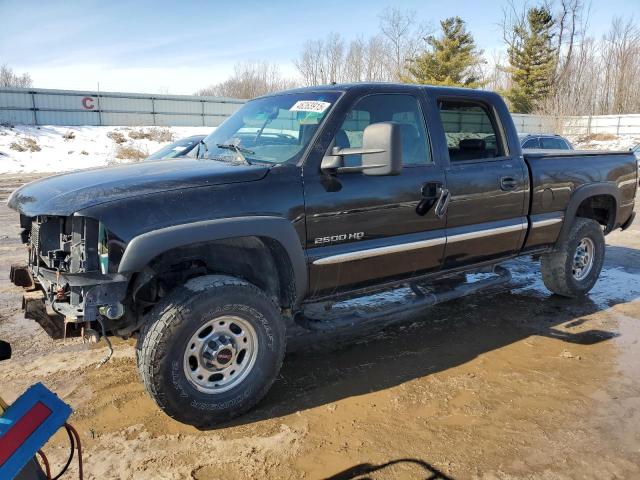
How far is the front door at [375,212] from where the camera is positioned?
11.2 ft

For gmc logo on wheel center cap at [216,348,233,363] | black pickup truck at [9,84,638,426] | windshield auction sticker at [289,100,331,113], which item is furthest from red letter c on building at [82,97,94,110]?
gmc logo on wheel center cap at [216,348,233,363]

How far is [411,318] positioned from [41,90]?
35.3 metres

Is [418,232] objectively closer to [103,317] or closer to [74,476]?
[103,317]

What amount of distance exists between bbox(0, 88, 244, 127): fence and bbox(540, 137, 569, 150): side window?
29.7 m

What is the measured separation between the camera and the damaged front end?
2.77m

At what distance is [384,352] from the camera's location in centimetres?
420

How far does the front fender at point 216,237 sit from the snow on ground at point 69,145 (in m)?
23.4

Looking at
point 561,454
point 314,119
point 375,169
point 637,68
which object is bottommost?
point 561,454

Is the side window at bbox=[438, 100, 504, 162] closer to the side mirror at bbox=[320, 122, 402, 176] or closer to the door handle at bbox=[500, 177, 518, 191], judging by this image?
the door handle at bbox=[500, 177, 518, 191]

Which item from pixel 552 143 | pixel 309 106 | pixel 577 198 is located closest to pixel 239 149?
pixel 309 106

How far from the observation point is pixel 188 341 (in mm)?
2969

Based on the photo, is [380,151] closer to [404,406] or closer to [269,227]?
[269,227]

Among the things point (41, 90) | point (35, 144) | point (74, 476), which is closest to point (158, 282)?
point (74, 476)

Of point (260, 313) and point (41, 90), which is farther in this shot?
point (41, 90)
